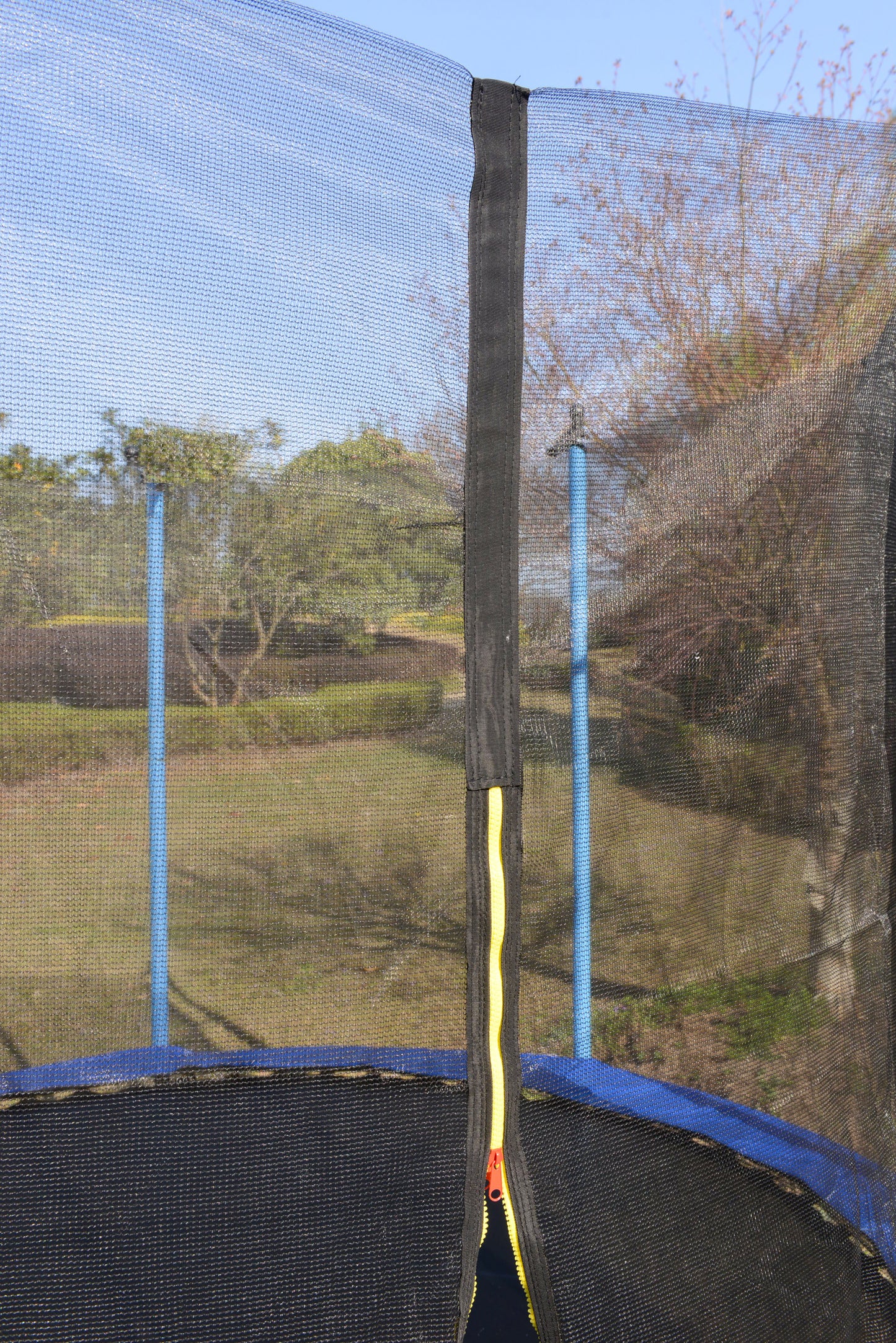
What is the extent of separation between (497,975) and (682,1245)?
367 millimetres

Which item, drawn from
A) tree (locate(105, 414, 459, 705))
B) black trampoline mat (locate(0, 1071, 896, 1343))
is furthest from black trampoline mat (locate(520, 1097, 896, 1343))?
tree (locate(105, 414, 459, 705))

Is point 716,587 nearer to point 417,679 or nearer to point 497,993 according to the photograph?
point 417,679

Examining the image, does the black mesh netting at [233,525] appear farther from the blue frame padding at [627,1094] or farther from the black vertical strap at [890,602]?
the black vertical strap at [890,602]

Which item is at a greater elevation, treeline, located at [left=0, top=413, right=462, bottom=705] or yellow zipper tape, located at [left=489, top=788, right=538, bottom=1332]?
treeline, located at [left=0, top=413, right=462, bottom=705]

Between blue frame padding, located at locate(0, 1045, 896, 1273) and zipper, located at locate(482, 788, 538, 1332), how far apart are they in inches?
1.5

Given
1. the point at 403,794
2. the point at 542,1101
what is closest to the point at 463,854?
the point at 403,794

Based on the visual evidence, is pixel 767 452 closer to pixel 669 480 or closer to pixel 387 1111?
pixel 669 480

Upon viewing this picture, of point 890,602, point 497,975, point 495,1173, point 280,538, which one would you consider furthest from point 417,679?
point 890,602

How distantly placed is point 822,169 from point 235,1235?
4.31 ft

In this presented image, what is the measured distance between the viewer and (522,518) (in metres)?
0.89

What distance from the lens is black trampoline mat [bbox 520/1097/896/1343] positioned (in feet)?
2.89

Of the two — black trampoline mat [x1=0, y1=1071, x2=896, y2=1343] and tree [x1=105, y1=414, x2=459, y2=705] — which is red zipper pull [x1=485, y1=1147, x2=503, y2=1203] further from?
tree [x1=105, y1=414, x2=459, y2=705]

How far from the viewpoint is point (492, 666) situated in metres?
0.87

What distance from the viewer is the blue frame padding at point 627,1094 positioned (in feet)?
2.92
